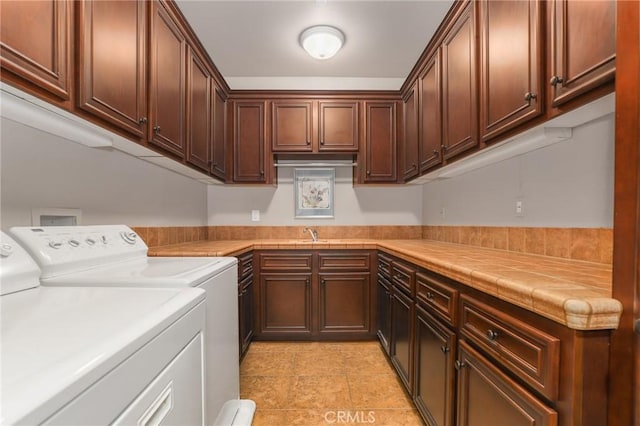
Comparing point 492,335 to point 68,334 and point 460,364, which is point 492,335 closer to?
point 460,364

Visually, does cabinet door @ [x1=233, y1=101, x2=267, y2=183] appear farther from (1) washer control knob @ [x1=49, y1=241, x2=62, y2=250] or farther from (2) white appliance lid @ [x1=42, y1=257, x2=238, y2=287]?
(1) washer control knob @ [x1=49, y1=241, x2=62, y2=250]

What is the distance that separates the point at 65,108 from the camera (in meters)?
0.98

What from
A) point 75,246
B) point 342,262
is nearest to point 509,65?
point 342,262

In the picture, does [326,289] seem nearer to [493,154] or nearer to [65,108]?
[493,154]

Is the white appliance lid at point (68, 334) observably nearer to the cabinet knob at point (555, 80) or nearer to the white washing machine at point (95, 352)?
the white washing machine at point (95, 352)

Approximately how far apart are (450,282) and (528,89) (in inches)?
32.7

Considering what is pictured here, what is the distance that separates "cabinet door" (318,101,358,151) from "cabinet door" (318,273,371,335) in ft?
4.04

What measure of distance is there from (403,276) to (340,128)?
1593 mm

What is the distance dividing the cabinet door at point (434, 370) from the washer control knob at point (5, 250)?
5.15ft

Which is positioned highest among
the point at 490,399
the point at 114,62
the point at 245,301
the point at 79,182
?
the point at 114,62

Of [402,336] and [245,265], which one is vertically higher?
[245,265]

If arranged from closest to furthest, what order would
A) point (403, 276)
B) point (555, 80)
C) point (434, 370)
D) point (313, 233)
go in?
point (555, 80) → point (434, 370) → point (403, 276) → point (313, 233)

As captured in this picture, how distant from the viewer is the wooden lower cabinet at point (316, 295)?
256 centimetres

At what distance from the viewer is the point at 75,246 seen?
44.3 inches
